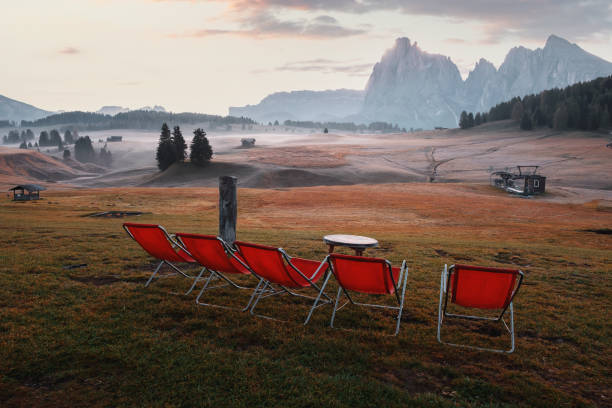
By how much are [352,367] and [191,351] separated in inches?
76.6

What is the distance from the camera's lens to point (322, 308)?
6.88m

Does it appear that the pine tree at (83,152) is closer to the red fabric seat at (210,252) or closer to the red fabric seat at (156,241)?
the red fabric seat at (156,241)

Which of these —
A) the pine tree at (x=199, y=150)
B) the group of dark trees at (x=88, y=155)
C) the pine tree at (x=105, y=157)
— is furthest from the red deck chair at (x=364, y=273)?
the group of dark trees at (x=88, y=155)

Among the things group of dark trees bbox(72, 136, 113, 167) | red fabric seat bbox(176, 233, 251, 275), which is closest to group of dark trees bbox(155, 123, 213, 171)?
group of dark trees bbox(72, 136, 113, 167)

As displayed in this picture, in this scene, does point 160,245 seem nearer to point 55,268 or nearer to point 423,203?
point 55,268

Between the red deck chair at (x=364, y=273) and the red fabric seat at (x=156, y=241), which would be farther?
the red fabric seat at (x=156, y=241)

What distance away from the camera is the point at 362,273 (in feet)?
18.6

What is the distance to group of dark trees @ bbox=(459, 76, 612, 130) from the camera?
120000 millimetres

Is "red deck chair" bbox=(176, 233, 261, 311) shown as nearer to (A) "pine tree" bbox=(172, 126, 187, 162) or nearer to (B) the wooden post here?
(B) the wooden post

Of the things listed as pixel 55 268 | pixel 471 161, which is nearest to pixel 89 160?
pixel 471 161

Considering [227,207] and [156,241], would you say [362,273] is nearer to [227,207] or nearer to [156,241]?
[156,241]

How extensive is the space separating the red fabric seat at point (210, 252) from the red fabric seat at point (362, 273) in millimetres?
1815

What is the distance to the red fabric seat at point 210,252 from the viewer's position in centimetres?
644

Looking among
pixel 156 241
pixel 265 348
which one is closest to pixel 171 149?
pixel 156 241
